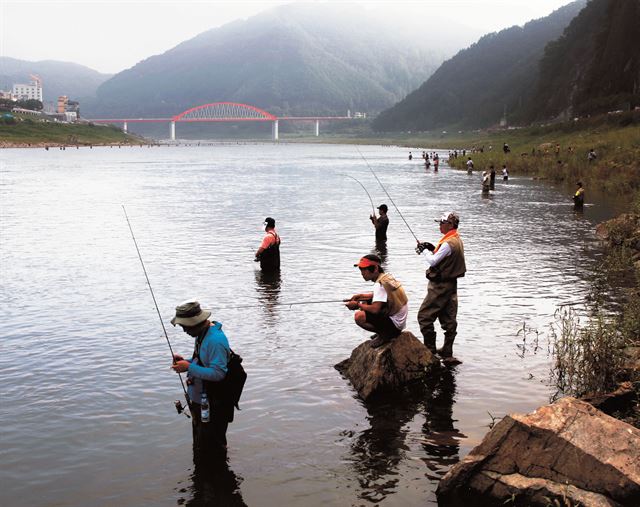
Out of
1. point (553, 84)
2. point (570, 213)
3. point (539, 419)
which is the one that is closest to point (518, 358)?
point (539, 419)

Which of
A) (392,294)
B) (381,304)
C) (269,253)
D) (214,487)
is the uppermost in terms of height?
(392,294)

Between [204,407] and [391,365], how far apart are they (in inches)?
151

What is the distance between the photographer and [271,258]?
2216 cm

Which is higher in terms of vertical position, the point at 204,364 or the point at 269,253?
the point at 204,364

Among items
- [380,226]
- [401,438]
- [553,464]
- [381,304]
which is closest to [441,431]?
[401,438]

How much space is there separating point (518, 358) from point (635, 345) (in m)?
2.03

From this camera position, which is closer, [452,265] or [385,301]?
[385,301]

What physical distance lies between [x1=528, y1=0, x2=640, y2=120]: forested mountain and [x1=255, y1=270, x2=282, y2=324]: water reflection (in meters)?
74.9

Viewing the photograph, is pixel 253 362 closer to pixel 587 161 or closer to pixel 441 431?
pixel 441 431

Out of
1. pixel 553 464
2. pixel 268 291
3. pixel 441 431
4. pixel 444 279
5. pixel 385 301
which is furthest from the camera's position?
pixel 268 291

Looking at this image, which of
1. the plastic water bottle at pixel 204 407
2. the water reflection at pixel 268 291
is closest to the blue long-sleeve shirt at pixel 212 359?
the plastic water bottle at pixel 204 407

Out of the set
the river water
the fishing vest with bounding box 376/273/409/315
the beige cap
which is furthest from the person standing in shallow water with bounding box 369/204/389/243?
the beige cap

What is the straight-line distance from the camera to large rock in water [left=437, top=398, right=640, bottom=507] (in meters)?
7.15

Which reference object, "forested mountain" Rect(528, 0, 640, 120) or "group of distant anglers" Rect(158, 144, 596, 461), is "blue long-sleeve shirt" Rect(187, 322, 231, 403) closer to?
"group of distant anglers" Rect(158, 144, 596, 461)
